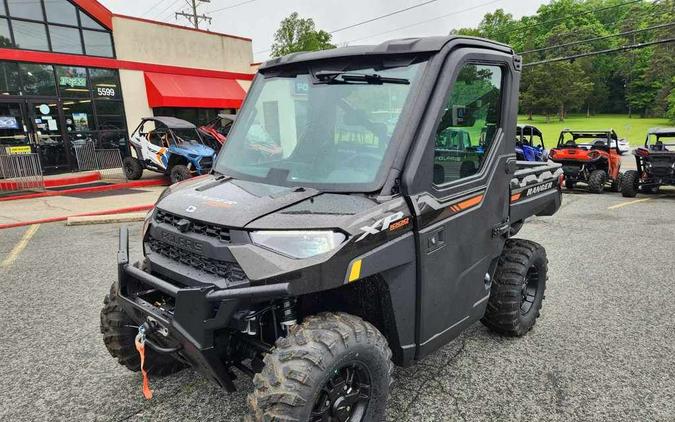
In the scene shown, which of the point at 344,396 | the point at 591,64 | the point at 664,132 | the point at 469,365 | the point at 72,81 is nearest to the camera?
the point at 344,396

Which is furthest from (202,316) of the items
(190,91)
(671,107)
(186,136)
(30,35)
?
(671,107)

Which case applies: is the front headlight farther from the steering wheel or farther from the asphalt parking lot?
the asphalt parking lot

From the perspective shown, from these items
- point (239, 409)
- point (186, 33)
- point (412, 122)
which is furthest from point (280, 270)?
point (186, 33)

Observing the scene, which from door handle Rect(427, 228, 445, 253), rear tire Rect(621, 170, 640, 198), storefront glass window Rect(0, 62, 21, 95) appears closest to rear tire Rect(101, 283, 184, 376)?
door handle Rect(427, 228, 445, 253)

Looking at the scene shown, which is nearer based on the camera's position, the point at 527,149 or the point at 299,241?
the point at 299,241

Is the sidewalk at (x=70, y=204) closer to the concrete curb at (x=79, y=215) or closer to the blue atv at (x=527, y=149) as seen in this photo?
the concrete curb at (x=79, y=215)

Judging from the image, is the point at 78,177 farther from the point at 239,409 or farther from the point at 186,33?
the point at 239,409

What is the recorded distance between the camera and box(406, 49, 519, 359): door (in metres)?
2.41

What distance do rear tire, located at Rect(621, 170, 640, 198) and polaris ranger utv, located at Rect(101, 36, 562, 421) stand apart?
38.0 ft

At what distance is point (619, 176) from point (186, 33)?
1850 centimetres

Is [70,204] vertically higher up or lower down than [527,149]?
lower down

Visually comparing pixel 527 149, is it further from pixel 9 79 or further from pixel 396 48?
pixel 9 79

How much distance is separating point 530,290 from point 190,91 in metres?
18.2

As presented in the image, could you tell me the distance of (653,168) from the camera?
12000 millimetres
